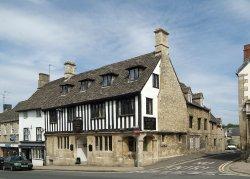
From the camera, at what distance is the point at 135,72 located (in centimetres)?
3400

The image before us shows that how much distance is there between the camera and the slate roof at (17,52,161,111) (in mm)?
33213

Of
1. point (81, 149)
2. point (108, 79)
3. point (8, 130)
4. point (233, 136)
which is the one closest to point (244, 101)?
point (108, 79)

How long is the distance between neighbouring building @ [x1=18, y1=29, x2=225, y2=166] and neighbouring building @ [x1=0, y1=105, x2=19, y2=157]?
32.0ft

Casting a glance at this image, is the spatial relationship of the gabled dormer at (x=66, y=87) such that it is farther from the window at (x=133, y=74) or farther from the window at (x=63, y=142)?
the window at (x=133, y=74)

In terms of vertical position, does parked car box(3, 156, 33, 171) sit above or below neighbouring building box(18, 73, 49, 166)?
below

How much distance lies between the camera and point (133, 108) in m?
32.0

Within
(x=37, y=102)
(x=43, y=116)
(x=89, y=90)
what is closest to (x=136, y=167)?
(x=89, y=90)

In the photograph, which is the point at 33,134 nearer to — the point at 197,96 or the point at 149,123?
the point at 149,123

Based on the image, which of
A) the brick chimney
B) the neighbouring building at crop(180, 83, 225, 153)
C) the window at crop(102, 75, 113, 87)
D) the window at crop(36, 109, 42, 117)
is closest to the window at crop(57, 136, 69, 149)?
the window at crop(36, 109, 42, 117)

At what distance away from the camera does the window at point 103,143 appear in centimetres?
3403

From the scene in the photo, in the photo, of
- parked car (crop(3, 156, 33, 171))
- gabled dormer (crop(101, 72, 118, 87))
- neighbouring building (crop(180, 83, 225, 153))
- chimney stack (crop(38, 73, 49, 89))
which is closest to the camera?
parked car (crop(3, 156, 33, 171))

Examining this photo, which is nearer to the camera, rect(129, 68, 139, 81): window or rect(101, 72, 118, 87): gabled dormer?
rect(129, 68, 139, 81): window

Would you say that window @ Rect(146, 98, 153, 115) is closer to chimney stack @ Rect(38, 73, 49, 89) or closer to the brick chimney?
the brick chimney

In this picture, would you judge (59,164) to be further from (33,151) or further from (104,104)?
(104,104)
